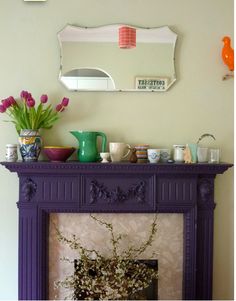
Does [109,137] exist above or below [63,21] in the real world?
below

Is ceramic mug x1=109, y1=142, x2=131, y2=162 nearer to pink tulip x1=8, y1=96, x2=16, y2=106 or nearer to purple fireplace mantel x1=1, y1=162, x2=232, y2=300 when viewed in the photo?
purple fireplace mantel x1=1, y1=162, x2=232, y2=300

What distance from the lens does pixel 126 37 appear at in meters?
2.22

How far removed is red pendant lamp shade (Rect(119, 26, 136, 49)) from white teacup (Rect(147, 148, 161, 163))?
0.62 metres

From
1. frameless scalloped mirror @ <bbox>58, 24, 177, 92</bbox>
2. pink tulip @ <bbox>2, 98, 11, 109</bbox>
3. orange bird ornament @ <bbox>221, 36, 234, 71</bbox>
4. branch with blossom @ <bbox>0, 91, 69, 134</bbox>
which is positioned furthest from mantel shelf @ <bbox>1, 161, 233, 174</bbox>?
orange bird ornament @ <bbox>221, 36, 234, 71</bbox>

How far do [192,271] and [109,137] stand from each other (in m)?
0.95

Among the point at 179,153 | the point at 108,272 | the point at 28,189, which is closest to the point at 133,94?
the point at 179,153

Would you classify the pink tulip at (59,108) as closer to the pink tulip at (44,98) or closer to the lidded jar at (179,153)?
the pink tulip at (44,98)

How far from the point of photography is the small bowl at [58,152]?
2209 mm

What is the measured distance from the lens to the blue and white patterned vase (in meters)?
2.21

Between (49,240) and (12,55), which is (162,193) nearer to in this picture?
(49,240)

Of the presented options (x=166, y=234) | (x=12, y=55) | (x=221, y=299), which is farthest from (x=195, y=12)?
(x=221, y=299)

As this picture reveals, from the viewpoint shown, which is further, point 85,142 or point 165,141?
point 165,141

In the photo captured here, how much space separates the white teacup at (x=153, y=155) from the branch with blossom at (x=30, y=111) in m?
0.57

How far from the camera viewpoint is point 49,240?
7.68 ft
